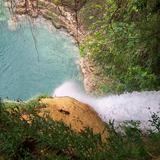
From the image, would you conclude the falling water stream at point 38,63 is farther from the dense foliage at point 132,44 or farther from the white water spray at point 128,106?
the dense foliage at point 132,44

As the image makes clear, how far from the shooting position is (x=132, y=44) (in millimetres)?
11391

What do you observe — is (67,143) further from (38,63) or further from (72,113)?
(38,63)

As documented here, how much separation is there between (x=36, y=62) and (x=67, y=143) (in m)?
18.8

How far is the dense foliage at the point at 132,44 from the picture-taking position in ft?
30.9

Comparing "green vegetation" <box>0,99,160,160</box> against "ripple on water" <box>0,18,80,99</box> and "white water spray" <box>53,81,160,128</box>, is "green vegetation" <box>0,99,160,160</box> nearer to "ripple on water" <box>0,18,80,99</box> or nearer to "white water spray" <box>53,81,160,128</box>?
"white water spray" <box>53,81,160,128</box>

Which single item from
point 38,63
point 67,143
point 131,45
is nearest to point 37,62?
point 38,63

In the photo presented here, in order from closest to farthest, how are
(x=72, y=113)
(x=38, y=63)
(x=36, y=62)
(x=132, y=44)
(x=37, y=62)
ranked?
(x=132, y=44)
(x=72, y=113)
(x=38, y=63)
(x=37, y=62)
(x=36, y=62)

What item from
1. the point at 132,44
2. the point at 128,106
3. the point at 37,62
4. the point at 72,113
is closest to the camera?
the point at 132,44

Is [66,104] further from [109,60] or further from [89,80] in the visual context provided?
[89,80]

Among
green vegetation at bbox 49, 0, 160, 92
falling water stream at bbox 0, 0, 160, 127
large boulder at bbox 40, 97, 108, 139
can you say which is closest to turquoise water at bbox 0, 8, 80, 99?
falling water stream at bbox 0, 0, 160, 127

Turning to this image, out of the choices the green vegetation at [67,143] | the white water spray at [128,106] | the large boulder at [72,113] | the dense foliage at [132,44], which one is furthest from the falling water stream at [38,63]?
the green vegetation at [67,143]

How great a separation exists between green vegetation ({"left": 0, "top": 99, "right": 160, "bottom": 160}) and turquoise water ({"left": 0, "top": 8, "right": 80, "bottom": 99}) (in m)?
13.3

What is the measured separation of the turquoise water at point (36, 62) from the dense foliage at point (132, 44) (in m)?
6.84

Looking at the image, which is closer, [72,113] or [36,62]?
[72,113]
